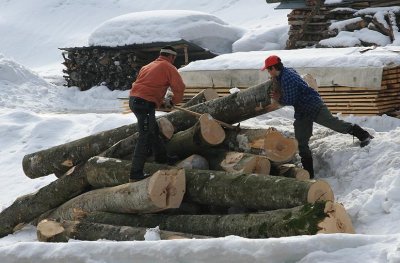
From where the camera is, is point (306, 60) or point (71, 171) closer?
point (71, 171)

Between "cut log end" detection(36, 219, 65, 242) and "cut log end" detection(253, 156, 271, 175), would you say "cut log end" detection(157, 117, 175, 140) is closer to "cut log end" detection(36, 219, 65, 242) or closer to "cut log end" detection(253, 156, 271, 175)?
"cut log end" detection(253, 156, 271, 175)

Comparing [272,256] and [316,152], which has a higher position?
[272,256]

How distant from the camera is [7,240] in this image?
359 inches

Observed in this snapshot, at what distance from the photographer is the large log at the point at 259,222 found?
602 cm

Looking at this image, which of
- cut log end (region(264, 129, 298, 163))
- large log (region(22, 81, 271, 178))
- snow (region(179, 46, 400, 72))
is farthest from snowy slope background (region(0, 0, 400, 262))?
large log (region(22, 81, 271, 178))

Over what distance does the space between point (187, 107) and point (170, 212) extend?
7.76 feet

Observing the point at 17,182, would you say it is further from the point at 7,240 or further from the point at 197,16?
the point at 197,16

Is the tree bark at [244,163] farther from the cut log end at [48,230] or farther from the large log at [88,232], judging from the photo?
the cut log end at [48,230]

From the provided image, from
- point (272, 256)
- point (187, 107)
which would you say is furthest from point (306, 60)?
point (272, 256)

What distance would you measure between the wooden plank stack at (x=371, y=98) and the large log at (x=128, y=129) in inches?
154

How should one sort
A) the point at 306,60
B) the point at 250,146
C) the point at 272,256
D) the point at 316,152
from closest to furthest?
the point at 272,256, the point at 250,146, the point at 316,152, the point at 306,60

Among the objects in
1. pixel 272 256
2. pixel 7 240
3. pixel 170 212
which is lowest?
pixel 7 240

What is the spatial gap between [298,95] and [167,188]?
6.88ft

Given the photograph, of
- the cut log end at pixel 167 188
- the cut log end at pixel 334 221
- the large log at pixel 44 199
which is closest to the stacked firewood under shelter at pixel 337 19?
the large log at pixel 44 199
